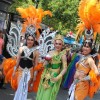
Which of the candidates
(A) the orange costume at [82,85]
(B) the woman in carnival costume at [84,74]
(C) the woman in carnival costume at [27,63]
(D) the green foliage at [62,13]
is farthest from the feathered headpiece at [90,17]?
(D) the green foliage at [62,13]

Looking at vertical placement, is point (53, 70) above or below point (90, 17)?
below

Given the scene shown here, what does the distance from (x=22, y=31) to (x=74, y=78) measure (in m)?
1.63

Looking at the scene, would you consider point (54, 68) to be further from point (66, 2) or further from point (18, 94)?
point (66, 2)

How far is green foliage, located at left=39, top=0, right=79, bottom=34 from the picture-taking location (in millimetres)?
17544

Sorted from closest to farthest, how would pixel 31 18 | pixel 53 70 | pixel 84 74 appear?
pixel 84 74 → pixel 53 70 → pixel 31 18

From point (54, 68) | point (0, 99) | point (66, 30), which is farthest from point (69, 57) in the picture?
point (66, 30)

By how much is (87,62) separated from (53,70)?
0.65 metres

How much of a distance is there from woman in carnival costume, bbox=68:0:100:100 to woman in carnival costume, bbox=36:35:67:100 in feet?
0.96

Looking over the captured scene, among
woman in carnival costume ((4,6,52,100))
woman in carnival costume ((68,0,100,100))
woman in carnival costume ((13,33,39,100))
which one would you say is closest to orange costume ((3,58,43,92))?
woman in carnival costume ((4,6,52,100))

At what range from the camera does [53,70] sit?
6367 millimetres

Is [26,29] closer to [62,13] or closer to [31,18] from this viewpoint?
[31,18]

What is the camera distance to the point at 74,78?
6328 millimetres

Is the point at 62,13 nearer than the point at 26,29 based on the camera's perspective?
No

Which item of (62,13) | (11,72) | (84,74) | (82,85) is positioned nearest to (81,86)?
(82,85)
